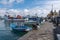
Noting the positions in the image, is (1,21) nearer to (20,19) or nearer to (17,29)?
(20,19)

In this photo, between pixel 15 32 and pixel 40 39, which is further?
pixel 15 32

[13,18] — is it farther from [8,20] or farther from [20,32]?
[20,32]

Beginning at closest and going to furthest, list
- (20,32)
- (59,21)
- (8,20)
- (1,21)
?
(59,21) < (20,32) < (8,20) < (1,21)

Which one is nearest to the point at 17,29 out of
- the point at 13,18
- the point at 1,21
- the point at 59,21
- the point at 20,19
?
the point at 59,21

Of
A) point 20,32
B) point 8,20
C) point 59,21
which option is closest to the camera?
point 59,21

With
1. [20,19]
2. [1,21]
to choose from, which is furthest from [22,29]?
[1,21]

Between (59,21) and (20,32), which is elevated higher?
(59,21)

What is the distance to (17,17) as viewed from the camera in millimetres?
51281

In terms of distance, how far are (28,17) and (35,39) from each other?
45.2m

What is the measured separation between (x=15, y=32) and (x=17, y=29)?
0.99 m

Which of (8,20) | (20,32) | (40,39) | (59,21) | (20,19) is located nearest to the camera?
(40,39)

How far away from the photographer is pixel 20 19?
50062 mm

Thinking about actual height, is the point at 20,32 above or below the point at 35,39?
below

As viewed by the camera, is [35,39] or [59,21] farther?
[59,21]
